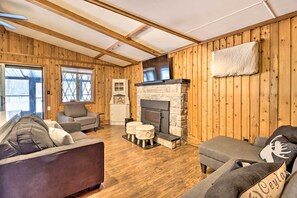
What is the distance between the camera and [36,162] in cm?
162

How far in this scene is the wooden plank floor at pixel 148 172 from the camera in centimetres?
203

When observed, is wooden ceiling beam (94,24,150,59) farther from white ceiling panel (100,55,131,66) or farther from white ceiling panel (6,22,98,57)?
white ceiling panel (6,22,98,57)

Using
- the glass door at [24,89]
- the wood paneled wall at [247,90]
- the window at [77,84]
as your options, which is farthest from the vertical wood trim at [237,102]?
the glass door at [24,89]

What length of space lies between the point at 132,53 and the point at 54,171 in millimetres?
3812

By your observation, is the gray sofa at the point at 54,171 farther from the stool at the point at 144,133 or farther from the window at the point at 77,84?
the window at the point at 77,84

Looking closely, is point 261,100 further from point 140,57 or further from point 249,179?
point 140,57

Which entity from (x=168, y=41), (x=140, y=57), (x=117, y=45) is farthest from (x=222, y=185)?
(x=140, y=57)

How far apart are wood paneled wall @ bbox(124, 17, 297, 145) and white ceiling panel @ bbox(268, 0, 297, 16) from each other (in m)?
0.21

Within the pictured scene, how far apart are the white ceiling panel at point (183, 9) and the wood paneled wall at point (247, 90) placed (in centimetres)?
78

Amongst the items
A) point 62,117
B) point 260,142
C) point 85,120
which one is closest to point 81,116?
point 85,120

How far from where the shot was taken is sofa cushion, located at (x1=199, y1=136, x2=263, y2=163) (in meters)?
1.96

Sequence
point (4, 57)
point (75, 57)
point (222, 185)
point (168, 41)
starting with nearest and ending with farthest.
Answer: point (222, 185)
point (168, 41)
point (4, 57)
point (75, 57)

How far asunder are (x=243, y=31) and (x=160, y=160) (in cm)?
268

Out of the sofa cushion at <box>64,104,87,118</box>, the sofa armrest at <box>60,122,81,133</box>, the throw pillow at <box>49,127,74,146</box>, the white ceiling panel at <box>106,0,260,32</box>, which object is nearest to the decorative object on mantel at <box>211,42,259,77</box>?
the white ceiling panel at <box>106,0,260,32</box>
